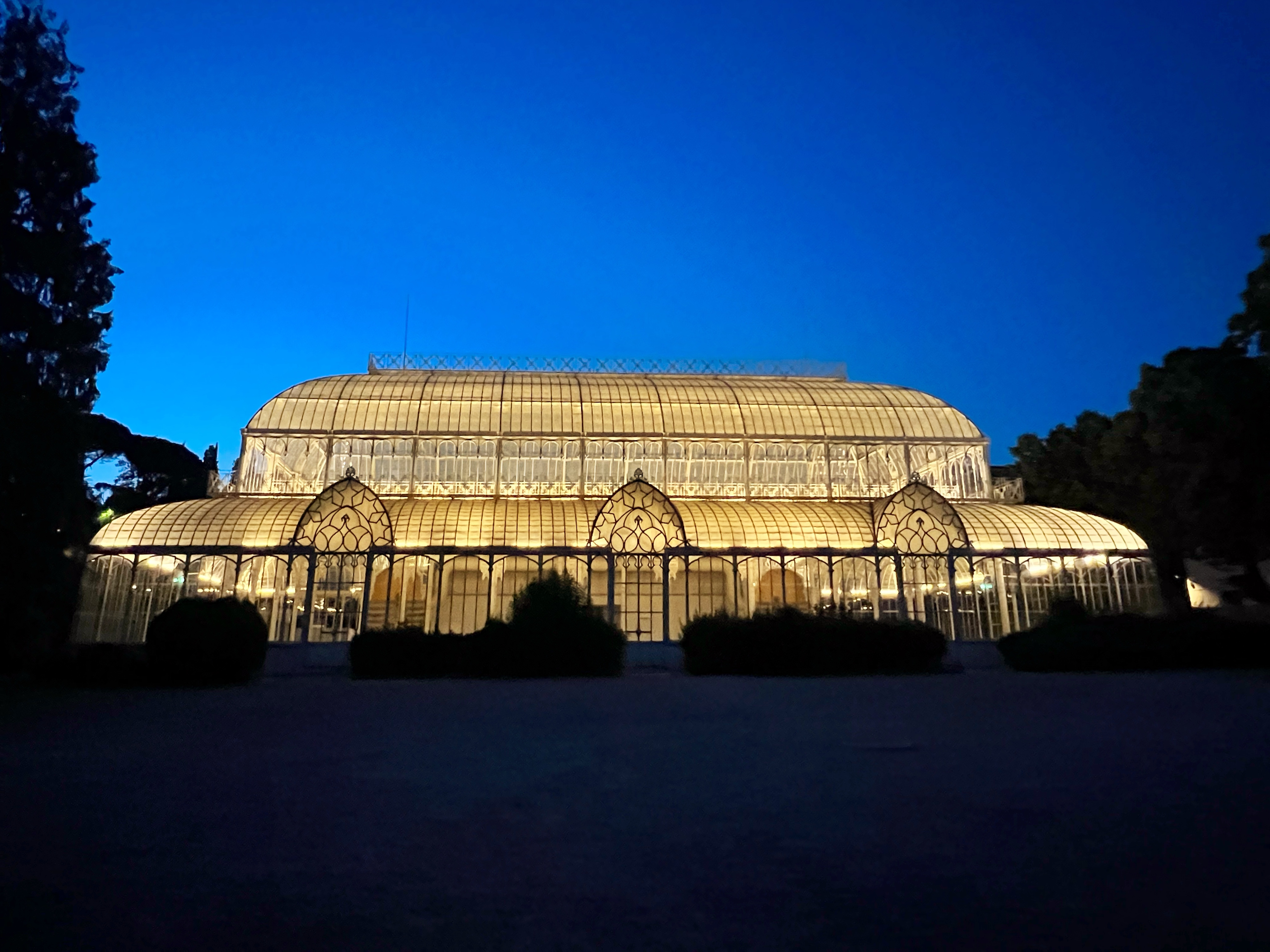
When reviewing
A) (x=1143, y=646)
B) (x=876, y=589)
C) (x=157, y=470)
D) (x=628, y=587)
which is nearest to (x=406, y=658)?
(x=628, y=587)

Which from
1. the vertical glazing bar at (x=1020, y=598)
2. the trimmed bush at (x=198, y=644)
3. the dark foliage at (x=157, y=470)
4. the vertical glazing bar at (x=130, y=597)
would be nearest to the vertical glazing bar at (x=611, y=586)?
the trimmed bush at (x=198, y=644)

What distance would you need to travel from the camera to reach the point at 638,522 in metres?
32.6

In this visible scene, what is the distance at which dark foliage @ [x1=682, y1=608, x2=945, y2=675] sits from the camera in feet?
66.4

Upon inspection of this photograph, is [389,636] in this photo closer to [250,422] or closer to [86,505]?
[86,505]

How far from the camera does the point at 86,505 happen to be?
53.8 feet

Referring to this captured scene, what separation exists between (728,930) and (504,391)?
4023 centimetres

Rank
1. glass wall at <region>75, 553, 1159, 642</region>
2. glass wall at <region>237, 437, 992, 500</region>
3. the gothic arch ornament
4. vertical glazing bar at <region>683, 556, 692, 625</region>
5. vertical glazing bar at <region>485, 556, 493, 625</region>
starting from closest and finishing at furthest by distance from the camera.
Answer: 1. vertical glazing bar at <region>485, 556, 493, 625</region>
2. vertical glazing bar at <region>683, 556, 692, 625</region>
3. glass wall at <region>75, 553, 1159, 642</region>
4. the gothic arch ornament
5. glass wall at <region>237, 437, 992, 500</region>

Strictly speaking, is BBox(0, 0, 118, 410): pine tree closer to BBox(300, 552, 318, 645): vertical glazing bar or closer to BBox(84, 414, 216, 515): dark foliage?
BBox(300, 552, 318, 645): vertical glazing bar

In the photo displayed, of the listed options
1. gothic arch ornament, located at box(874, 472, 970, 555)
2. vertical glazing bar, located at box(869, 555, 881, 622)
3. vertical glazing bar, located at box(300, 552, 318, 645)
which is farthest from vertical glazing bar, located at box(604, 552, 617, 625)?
gothic arch ornament, located at box(874, 472, 970, 555)

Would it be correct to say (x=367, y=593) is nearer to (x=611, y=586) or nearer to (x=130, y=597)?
(x=611, y=586)

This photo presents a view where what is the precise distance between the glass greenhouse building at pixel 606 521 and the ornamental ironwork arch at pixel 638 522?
3.4 inches

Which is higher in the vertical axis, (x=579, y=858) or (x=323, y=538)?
(x=323, y=538)

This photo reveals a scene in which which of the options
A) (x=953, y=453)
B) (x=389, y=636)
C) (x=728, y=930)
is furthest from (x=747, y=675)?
(x=953, y=453)

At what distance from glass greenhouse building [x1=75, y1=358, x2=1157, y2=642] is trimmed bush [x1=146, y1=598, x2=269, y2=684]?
33.5 feet
